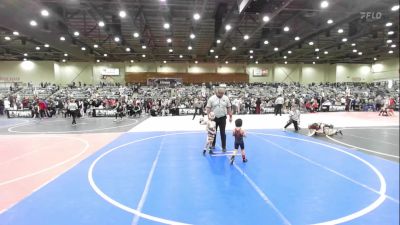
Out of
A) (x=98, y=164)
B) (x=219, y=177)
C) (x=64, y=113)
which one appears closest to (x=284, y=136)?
(x=219, y=177)

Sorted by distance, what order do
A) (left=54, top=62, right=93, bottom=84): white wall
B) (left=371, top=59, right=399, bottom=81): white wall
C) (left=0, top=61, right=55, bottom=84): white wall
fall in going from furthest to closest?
(left=54, top=62, right=93, bottom=84): white wall < (left=0, top=61, right=55, bottom=84): white wall < (left=371, top=59, right=399, bottom=81): white wall

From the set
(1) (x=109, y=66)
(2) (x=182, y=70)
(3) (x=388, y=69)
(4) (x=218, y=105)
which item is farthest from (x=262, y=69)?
(4) (x=218, y=105)

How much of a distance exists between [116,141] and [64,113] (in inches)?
614

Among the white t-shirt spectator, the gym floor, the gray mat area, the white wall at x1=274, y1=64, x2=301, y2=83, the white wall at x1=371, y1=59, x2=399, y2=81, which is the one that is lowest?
the gym floor

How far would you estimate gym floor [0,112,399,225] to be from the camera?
3.79 meters

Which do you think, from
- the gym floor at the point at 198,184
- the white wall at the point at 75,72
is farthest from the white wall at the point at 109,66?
the gym floor at the point at 198,184

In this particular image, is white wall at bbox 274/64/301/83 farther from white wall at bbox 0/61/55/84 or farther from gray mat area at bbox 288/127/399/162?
gray mat area at bbox 288/127/399/162

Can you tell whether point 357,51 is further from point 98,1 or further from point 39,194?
point 39,194

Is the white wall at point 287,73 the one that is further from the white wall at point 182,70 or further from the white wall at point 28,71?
the white wall at point 28,71

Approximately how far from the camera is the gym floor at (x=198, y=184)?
3793 millimetres

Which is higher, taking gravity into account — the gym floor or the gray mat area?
the gray mat area

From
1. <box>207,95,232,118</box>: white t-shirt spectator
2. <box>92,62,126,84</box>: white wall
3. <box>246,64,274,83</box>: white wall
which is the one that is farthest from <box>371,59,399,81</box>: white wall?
<box>92,62,126,84</box>: white wall

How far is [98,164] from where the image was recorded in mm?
6617

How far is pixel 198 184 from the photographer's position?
5148mm
